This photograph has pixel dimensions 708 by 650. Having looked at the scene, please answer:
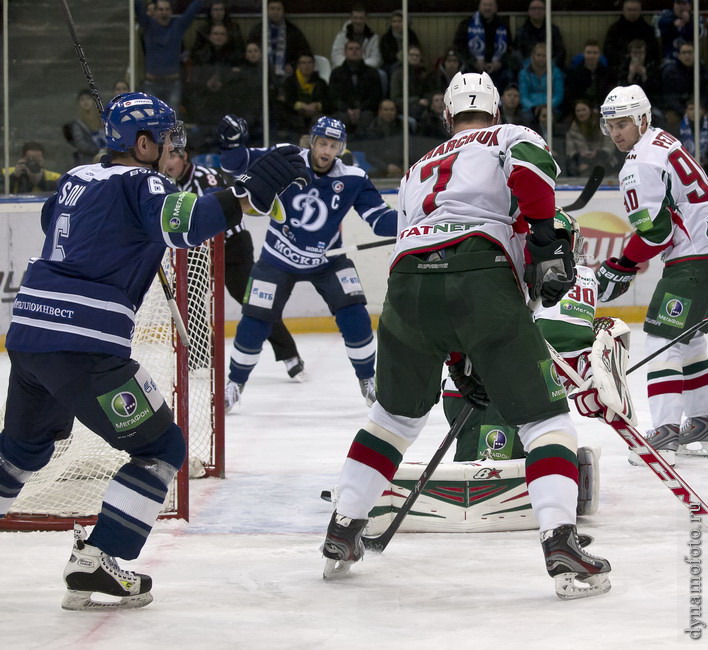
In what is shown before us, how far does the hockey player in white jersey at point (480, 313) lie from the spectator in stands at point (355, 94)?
608cm

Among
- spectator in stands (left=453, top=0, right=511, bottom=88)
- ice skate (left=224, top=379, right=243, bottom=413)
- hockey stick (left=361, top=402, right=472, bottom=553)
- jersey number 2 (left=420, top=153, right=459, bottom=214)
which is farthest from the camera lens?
spectator in stands (left=453, top=0, right=511, bottom=88)

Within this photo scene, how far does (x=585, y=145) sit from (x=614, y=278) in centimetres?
488

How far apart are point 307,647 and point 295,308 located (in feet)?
19.0

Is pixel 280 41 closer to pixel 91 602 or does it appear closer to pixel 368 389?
pixel 368 389

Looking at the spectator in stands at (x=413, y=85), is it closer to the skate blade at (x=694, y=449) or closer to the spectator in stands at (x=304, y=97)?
the spectator in stands at (x=304, y=97)

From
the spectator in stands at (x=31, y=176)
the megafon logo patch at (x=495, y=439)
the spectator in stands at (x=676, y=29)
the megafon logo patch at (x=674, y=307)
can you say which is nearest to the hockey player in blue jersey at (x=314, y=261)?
the megafon logo patch at (x=674, y=307)

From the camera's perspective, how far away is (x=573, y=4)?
9.39 metres

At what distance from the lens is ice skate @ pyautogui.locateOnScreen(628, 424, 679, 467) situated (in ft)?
13.8

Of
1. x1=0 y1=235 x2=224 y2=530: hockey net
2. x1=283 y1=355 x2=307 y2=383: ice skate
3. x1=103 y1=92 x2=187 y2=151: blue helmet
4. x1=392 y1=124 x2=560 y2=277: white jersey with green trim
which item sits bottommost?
x1=283 y1=355 x2=307 y2=383: ice skate

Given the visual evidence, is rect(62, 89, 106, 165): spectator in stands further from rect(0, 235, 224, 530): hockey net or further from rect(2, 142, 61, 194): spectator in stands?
rect(0, 235, 224, 530): hockey net

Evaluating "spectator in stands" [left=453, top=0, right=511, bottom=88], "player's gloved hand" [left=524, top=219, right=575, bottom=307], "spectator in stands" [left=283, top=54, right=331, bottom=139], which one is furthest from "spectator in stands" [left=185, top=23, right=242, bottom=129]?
"player's gloved hand" [left=524, top=219, right=575, bottom=307]

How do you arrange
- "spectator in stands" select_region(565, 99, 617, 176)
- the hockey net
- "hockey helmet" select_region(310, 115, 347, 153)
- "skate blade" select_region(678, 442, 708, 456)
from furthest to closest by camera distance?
"spectator in stands" select_region(565, 99, 617, 176) → "hockey helmet" select_region(310, 115, 347, 153) → "skate blade" select_region(678, 442, 708, 456) → the hockey net

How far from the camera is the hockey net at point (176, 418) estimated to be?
3.44m

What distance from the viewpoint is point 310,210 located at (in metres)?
5.55
